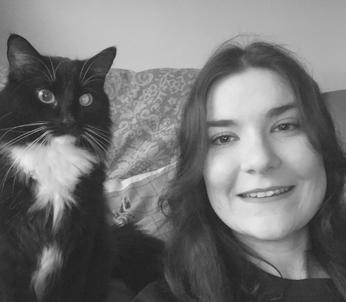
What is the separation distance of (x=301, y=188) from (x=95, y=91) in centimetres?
59

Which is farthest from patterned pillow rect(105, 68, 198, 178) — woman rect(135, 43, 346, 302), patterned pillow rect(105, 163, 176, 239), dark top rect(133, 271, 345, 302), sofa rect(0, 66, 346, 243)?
dark top rect(133, 271, 345, 302)

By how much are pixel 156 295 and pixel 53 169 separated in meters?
0.39

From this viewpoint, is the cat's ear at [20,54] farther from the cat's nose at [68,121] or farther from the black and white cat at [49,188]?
the cat's nose at [68,121]

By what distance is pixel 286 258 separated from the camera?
101cm

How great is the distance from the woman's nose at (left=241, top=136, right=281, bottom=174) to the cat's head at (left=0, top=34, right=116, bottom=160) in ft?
1.34

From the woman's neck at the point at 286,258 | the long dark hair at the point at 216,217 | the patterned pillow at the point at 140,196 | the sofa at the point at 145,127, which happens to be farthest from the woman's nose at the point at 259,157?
the sofa at the point at 145,127

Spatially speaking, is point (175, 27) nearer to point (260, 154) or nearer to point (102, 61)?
point (102, 61)

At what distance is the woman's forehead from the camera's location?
3.00ft

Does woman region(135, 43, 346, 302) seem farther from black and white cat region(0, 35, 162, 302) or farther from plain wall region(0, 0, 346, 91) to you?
plain wall region(0, 0, 346, 91)

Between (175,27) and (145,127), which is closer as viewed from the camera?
(145,127)

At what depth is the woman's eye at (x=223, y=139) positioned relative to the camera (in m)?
0.95

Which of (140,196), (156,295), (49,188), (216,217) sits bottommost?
(140,196)

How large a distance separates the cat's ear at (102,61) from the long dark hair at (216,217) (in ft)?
0.96

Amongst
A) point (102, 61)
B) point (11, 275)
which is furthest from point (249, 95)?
point (11, 275)
